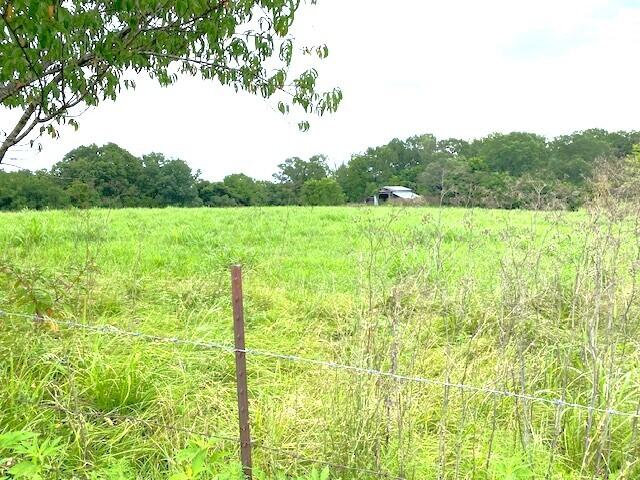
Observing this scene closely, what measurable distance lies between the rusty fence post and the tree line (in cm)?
184

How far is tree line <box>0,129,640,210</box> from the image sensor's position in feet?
12.8

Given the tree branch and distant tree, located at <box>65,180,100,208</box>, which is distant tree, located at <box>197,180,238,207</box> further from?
the tree branch

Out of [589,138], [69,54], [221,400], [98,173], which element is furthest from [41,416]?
[589,138]

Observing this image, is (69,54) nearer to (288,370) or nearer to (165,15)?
(165,15)

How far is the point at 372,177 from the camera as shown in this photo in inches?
2504

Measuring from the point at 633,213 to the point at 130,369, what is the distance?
293 cm

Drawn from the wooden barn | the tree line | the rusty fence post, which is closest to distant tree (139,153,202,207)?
the tree line

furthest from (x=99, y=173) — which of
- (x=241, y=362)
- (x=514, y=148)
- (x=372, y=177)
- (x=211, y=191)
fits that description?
(x=372, y=177)

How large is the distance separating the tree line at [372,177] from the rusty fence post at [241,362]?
6.04ft

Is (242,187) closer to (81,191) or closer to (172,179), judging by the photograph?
(172,179)

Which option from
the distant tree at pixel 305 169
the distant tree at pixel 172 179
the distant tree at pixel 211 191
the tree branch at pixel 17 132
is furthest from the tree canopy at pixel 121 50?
the distant tree at pixel 305 169

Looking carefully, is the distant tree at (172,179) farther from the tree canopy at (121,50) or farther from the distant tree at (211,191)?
the tree canopy at (121,50)

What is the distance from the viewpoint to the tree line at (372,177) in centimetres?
390

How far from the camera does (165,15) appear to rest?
3.33 meters
